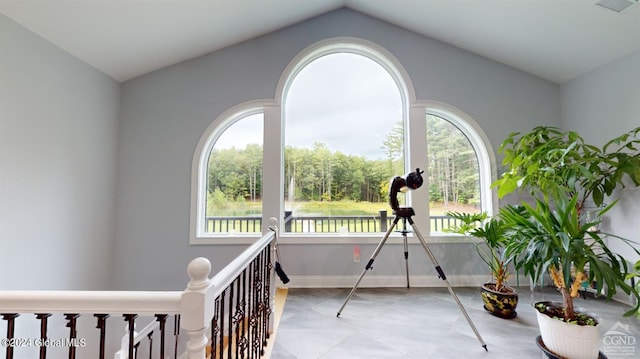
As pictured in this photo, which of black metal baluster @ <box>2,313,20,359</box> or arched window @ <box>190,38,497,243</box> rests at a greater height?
arched window @ <box>190,38,497,243</box>

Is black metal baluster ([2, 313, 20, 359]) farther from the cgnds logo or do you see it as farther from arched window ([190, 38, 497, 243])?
the cgnds logo

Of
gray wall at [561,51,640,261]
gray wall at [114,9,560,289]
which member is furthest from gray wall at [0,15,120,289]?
gray wall at [561,51,640,261]

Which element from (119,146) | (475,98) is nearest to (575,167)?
(475,98)

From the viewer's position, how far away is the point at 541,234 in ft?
5.05

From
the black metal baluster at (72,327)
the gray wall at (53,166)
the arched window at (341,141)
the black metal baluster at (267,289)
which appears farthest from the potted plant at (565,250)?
the gray wall at (53,166)

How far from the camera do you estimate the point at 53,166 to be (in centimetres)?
229

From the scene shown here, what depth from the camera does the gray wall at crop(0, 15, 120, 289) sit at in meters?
1.95

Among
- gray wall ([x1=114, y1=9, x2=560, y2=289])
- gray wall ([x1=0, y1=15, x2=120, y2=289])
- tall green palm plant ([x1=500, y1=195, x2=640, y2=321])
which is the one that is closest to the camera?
tall green palm plant ([x1=500, y1=195, x2=640, y2=321])

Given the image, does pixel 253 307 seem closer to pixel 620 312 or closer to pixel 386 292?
pixel 386 292

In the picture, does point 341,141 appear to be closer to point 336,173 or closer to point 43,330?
point 336,173

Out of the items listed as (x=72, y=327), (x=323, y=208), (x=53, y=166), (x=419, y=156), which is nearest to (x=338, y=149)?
(x=323, y=208)

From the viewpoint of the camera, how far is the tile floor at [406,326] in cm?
172

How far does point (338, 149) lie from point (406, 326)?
2.05 m

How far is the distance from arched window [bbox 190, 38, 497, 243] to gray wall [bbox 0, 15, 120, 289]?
106cm
